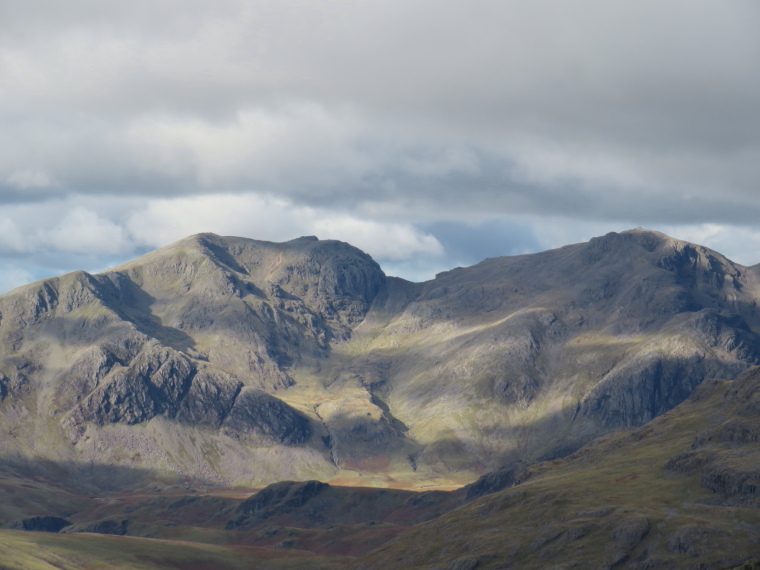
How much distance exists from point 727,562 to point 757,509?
28814 millimetres

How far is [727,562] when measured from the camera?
17300cm

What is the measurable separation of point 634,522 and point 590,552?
1328 cm

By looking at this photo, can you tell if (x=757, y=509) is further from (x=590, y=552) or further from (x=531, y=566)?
(x=531, y=566)

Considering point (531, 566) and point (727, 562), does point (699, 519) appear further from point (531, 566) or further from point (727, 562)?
point (531, 566)

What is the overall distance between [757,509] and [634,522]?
28.8 m

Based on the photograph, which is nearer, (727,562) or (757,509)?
(727,562)

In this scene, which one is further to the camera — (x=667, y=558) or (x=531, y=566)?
(x=531, y=566)

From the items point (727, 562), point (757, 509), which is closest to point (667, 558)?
point (727, 562)

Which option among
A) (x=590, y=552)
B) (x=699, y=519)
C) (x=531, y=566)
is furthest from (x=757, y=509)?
(x=531, y=566)

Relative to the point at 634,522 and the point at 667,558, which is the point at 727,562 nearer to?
the point at 667,558

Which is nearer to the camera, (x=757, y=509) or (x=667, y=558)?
(x=667, y=558)

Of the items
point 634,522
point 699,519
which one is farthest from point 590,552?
point 699,519

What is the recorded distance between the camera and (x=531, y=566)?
200 m

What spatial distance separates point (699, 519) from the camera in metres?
195
